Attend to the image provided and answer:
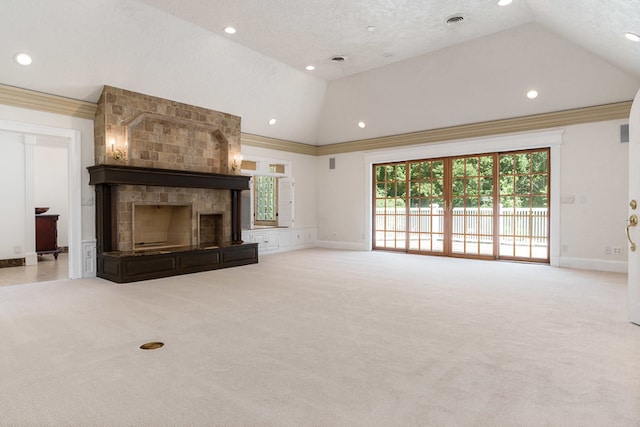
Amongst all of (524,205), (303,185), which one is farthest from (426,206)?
(303,185)

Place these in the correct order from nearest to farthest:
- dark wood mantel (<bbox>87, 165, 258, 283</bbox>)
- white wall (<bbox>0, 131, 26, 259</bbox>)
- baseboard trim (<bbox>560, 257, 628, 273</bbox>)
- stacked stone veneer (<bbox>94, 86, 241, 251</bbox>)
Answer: dark wood mantel (<bbox>87, 165, 258, 283</bbox>) → stacked stone veneer (<bbox>94, 86, 241, 251</bbox>) → baseboard trim (<bbox>560, 257, 628, 273</bbox>) → white wall (<bbox>0, 131, 26, 259</bbox>)

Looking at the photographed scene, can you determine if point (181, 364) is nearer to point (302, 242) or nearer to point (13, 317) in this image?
point (13, 317)

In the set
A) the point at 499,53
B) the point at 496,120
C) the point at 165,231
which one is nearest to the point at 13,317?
the point at 165,231

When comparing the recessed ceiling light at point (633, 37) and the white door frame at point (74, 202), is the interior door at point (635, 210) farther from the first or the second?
the white door frame at point (74, 202)

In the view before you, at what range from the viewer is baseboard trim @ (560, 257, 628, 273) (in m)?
6.47

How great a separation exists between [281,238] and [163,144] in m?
3.86

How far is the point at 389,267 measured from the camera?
23.4ft

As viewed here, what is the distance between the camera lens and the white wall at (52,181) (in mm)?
9305

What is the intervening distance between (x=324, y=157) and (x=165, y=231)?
4.90 meters

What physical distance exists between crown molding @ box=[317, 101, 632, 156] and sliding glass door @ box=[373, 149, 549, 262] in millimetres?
487

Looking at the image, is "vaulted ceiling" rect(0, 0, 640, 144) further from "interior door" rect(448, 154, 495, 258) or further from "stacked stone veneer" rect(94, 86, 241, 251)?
"interior door" rect(448, 154, 495, 258)

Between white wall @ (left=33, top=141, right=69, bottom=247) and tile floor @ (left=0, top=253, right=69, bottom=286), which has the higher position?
white wall @ (left=33, top=141, right=69, bottom=247)

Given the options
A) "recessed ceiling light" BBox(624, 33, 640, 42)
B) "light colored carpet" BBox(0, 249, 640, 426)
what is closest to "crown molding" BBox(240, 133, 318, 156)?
"light colored carpet" BBox(0, 249, 640, 426)

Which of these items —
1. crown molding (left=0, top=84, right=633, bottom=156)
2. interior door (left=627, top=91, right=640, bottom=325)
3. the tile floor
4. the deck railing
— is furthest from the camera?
the deck railing
